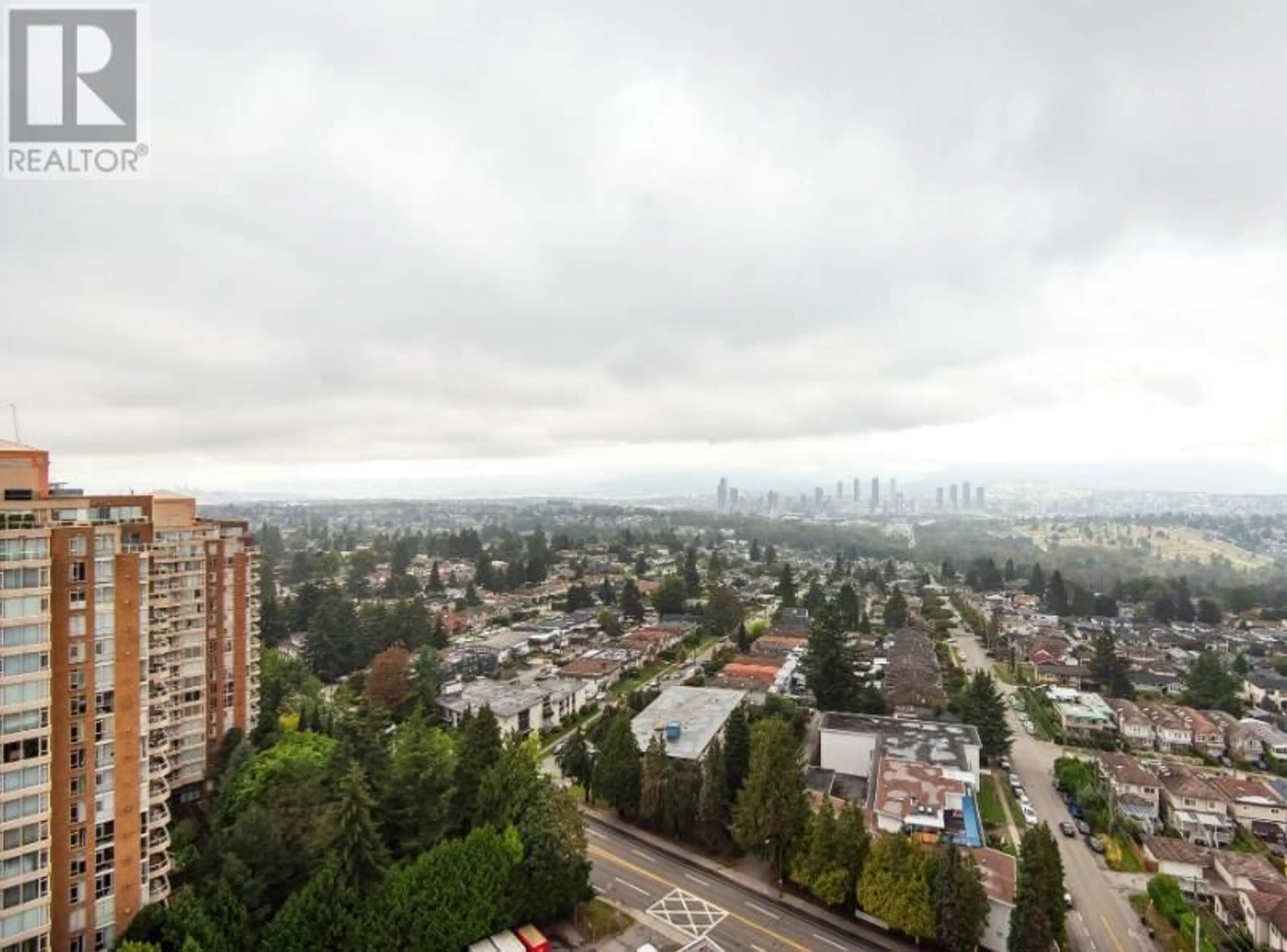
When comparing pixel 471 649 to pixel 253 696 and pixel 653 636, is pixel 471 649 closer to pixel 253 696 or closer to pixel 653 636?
pixel 653 636

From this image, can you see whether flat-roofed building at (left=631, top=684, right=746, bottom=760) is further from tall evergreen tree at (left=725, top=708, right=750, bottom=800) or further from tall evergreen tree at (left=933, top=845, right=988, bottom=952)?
tall evergreen tree at (left=933, top=845, right=988, bottom=952)

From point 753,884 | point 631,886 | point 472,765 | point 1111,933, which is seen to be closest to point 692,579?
point 753,884

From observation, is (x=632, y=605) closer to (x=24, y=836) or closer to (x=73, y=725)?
(x=73, y=725)

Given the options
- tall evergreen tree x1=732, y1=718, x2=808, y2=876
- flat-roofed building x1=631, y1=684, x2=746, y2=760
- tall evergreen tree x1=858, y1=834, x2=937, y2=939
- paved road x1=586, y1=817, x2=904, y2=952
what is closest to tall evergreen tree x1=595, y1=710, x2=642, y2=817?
flat-roofed building x1=631, y1=684, x2=746, y2=760

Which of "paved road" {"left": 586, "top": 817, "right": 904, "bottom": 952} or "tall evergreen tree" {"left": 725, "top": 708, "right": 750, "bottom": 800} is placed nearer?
"paved road" {"left": 586, "top": 817, "right": 904, "bottom": 952}

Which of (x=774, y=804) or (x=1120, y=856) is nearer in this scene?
(x=774, y=804)

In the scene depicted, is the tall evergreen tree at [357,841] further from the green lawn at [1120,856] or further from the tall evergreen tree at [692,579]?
the tall evergreen tree at [692,579]

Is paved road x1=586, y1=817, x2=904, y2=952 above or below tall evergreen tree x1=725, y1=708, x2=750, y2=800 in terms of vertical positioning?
below
